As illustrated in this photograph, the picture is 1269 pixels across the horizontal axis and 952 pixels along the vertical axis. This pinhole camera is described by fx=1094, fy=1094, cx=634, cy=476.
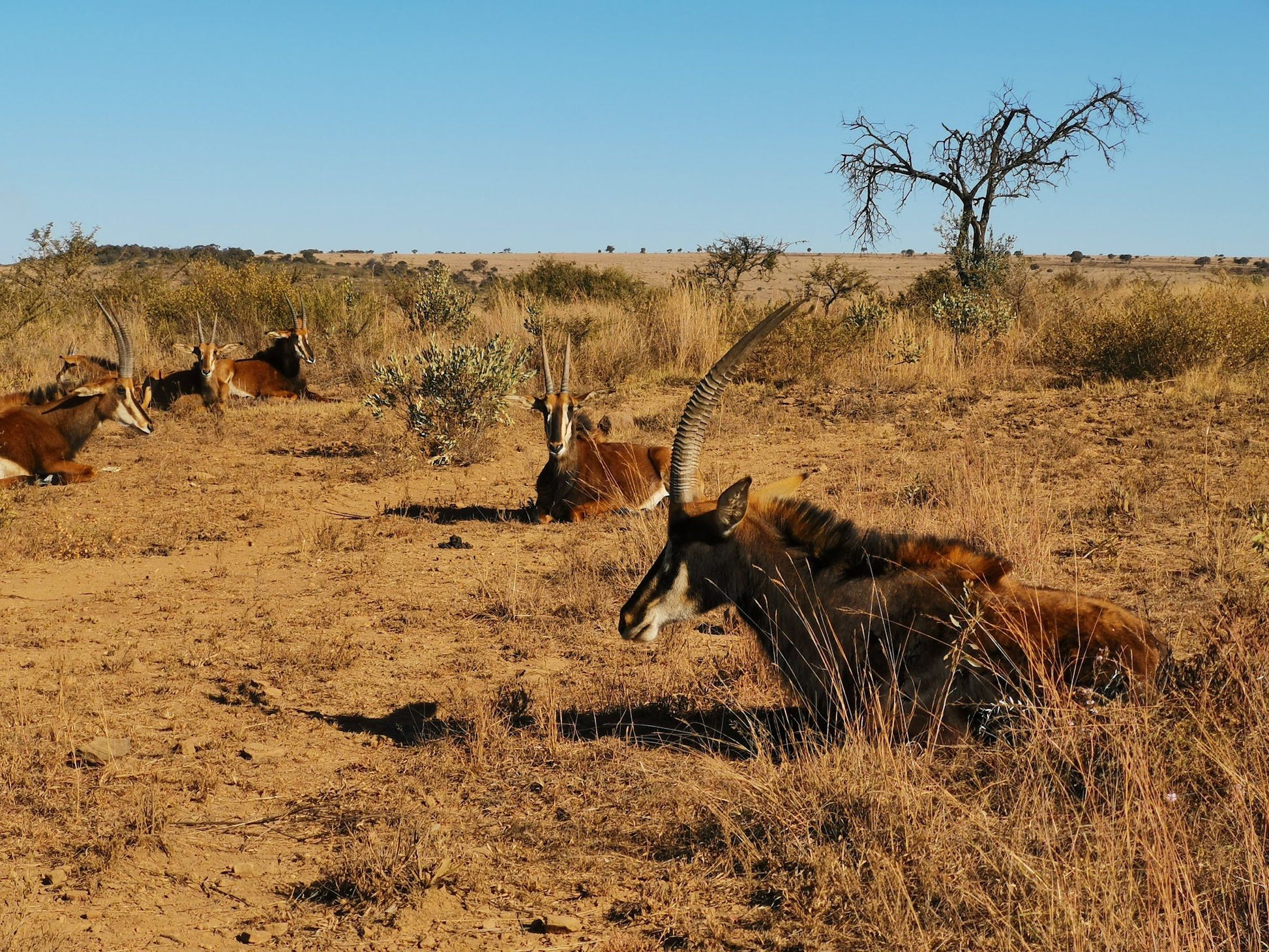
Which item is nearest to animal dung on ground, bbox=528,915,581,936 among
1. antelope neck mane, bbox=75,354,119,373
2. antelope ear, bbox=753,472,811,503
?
antelope ear, bbox=753,472,811,503

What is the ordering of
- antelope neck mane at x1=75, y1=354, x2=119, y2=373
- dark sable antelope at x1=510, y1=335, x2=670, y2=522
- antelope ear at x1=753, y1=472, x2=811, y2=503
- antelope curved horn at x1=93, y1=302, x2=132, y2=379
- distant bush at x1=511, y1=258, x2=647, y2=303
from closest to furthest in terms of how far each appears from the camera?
antelope ear at x1=753, y1=472, x2=811, y2=503
dark sable antelope at x1=510, y1=335, x2=670, y2=522
antelope curved horn at x1=93, y1=302, x2=132, y2=379
antelope neck mane at x1=75, y1=354, x2=119, y2=373
distant bush at x1=511, y1=258, x2=647, y2=303

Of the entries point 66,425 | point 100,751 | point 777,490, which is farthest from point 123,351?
point 777,490

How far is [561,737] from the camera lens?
524cm

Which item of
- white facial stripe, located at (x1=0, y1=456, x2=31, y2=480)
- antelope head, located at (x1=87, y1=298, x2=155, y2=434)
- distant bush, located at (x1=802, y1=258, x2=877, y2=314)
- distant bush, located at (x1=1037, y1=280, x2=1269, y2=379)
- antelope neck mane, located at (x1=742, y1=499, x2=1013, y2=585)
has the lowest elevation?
white facial stripe, located at (x1=0, y1=456, x2=31, y2=480)

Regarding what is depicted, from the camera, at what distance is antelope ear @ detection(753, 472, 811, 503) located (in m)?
5.32

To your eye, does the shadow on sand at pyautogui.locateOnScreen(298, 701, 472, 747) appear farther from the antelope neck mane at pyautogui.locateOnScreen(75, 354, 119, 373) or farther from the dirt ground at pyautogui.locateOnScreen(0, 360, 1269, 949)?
the antelope neck mane at pyautogui.locateOnScreen(75, 354, 119, 373)

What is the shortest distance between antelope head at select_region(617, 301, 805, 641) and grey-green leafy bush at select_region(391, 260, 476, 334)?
56.7ft

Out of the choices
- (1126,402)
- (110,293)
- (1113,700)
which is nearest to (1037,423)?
(1126,402)

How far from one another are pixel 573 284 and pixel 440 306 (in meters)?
9.12

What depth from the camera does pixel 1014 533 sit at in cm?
768

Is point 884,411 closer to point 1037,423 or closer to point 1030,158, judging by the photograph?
point 1037,423

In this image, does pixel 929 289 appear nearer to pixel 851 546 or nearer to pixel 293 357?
pixel 293 357

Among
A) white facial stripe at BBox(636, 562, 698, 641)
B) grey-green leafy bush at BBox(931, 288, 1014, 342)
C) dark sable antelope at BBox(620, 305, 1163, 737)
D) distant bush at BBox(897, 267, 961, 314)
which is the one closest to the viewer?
dark sable antelope at BBox(620, 305, 1163, 737)

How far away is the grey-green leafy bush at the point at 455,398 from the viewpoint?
13.8 metres
